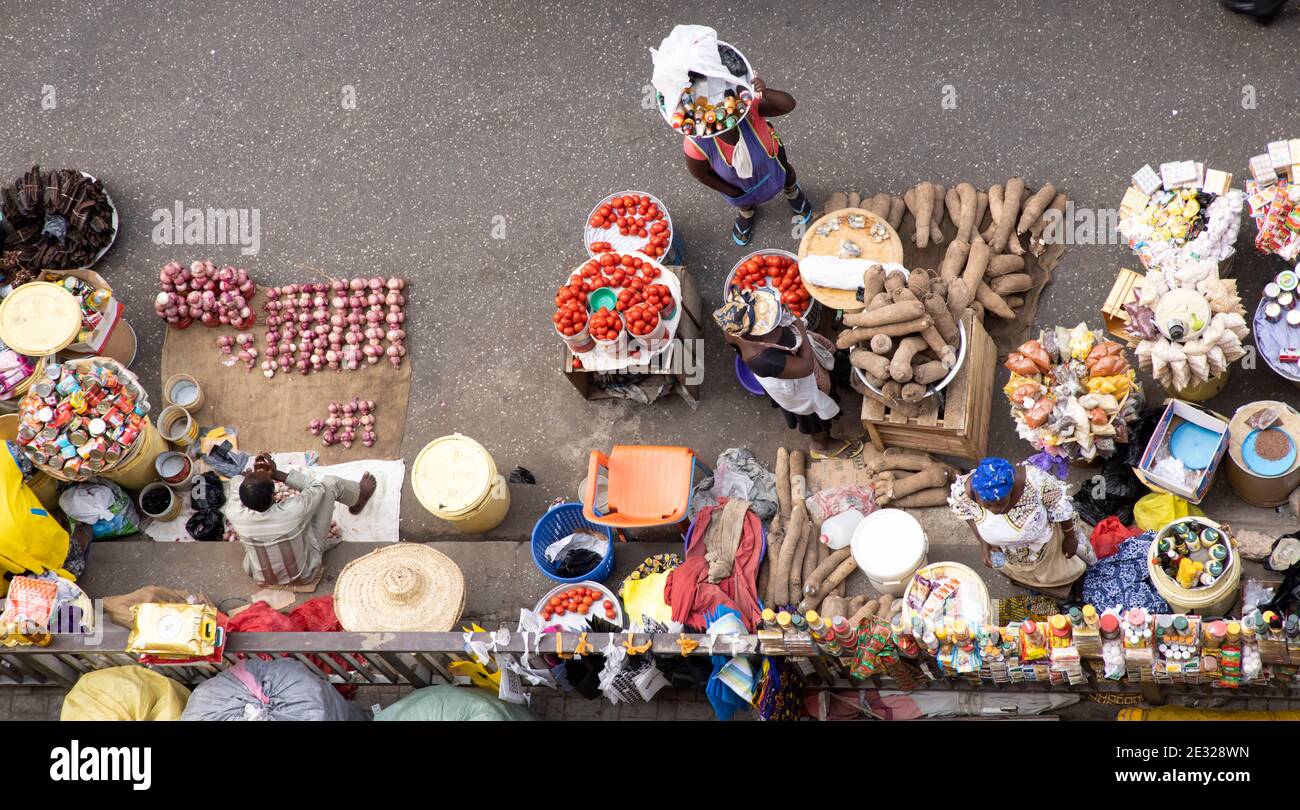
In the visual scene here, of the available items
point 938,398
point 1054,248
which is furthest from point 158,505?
point 1054,248

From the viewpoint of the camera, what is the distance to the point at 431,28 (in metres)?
9.09

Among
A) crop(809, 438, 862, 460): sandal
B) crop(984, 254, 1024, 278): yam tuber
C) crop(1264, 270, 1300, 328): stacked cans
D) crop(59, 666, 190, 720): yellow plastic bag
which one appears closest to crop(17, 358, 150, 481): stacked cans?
crop(59, 666, 190, 720): yellow plastic bag

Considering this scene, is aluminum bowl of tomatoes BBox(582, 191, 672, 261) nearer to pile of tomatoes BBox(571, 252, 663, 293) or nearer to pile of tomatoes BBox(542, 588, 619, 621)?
pile of tomatoes BBox(571, 252, 663, 293)

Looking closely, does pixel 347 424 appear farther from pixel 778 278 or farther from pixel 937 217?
pixel 937 217

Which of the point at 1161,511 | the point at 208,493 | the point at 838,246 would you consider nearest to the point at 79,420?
the point at 208,493

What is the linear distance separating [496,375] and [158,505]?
6.40ft

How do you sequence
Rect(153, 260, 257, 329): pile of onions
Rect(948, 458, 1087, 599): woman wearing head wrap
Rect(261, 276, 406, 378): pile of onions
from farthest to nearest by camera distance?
Rect(153, 260, 257, 329): pile of onions → Rect(261, 276, 406, 378): pile of onions → Rect(948, 458, 1087, 599): woman wearing head wrap

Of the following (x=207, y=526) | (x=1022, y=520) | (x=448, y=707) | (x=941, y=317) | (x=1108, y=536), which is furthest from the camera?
(x=207, y=526)

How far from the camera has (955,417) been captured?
279 inches

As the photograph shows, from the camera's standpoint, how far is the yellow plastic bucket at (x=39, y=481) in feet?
25.6

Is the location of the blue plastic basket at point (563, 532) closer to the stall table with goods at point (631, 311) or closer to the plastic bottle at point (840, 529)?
the stall table with goods at point (631, 311)

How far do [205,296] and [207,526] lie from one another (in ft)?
4.44

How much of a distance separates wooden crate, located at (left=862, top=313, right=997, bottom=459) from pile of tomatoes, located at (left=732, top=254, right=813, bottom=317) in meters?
0.65

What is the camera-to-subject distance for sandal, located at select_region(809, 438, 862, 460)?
7641 millimetres
